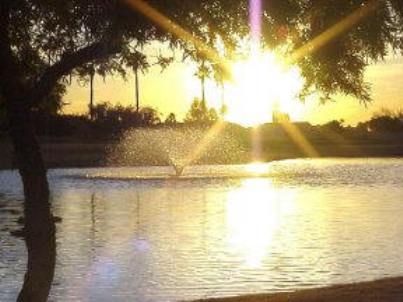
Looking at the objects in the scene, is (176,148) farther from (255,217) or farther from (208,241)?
(208,241)

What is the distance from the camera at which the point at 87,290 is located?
12641mm

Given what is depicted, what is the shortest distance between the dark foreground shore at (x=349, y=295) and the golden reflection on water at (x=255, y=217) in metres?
3.94

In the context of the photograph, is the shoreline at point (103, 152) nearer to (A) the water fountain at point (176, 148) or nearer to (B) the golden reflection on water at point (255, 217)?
(A) the water fountain at point (176, 148)

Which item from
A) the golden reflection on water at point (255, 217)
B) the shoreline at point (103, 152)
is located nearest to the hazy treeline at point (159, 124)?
the shoreline at point (103, 152)

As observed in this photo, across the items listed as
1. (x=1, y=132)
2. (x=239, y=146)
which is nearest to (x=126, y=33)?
(x=1, y=132)

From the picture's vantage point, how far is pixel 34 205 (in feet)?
27.9

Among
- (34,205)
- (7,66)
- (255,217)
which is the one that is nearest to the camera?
(7,66)

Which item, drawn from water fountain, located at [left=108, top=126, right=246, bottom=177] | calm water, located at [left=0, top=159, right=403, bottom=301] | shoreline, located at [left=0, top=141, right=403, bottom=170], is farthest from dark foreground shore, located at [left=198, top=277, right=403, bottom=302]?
shoreline, located at [left=0, top=141, right=403, bottom=170]

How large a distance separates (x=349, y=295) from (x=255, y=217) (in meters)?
13.2

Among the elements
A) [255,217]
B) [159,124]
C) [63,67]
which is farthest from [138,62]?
[159,124]

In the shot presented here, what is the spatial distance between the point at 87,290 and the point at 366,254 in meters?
4.99

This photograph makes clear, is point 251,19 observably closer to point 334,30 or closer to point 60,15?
point 334,30

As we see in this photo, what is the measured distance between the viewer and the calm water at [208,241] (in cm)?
1310

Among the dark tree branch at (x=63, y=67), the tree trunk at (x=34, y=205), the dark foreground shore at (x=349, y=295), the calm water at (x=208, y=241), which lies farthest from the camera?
the calm water at (x=208, y=241)
